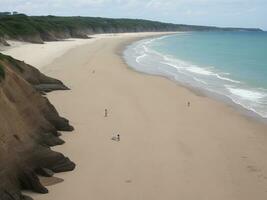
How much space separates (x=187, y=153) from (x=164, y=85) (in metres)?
17.5

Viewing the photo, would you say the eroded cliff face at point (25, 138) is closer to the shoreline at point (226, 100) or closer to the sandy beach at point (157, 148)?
the sandy beach at point (157, 148)

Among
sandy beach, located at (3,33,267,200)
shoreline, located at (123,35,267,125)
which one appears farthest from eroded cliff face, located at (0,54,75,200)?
shoreline, located at (123,35,267,125)

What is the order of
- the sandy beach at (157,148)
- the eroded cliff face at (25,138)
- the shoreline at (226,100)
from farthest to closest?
the shoreline at (226,100) < the sandy beach at (157,148) < the eroded cliff face at (25,138)

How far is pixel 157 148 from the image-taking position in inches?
697

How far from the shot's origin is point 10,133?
43.6ft

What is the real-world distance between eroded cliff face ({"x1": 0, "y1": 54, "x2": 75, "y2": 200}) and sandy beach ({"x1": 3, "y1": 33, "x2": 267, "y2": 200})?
51cm

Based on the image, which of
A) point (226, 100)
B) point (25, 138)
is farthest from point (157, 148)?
point (226, 100)

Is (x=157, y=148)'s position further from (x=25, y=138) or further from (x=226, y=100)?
(x=226, y=100)

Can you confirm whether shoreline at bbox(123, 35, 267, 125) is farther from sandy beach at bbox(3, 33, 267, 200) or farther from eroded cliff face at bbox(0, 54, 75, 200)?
eroded cliff face at bbox(0, 54, 75, 200)

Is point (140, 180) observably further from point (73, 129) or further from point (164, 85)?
point (164, 85)

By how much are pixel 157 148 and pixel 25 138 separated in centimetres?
570

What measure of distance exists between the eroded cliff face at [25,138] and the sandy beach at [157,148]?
51cm

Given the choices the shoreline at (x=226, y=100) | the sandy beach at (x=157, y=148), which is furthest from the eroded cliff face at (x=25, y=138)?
the shoreline at (x=226, y=100)

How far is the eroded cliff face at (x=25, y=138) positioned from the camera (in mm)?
12188
